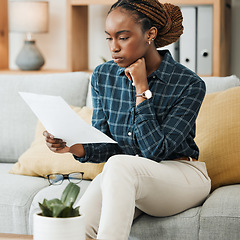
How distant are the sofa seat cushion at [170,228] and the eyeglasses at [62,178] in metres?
0.41

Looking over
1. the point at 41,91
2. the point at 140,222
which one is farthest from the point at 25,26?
the point at 140,222

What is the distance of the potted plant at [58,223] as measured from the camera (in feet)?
3.56

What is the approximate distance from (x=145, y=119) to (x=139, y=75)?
6.2 inches

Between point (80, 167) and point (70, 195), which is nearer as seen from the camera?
point (70, 195)

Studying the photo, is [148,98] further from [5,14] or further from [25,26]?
[5,14]

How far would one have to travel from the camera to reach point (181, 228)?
1686 mm

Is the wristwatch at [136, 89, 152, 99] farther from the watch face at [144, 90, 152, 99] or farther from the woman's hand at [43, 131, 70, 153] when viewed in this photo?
the woman's hand at [43, 131, 70, 153]

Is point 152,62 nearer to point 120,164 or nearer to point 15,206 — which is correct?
point 120,164

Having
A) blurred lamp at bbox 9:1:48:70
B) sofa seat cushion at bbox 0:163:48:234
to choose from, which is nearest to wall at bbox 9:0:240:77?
blurred lamp at bbox 9:1:48:70

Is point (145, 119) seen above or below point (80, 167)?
above

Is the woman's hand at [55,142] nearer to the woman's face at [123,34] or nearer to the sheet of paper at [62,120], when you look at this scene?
the sheet of paper at [62,120]

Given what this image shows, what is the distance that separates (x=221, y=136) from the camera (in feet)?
6.59

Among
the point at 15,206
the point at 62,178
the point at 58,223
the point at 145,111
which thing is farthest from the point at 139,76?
the point at 58,223

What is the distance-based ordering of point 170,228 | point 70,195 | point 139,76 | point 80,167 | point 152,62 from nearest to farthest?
point 70,195 → point 170,228 → point 139,76 → point 152,62 → point 80,167
